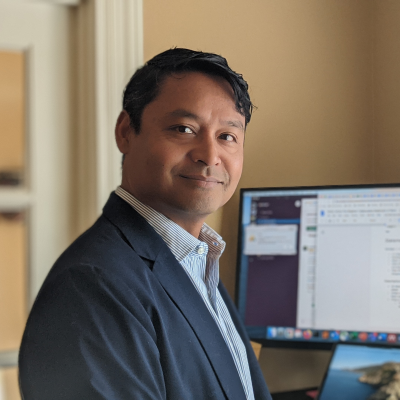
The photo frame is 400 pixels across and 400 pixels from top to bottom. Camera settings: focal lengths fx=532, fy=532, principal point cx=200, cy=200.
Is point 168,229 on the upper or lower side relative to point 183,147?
lower

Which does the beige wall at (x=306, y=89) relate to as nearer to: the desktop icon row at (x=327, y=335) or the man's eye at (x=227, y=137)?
the desktop icon row at (x=327, y=335)

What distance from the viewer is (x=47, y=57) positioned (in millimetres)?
1468

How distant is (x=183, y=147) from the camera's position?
1.08 metres

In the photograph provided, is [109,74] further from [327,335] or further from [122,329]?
[327,335]

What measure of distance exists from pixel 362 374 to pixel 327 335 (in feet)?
0.68

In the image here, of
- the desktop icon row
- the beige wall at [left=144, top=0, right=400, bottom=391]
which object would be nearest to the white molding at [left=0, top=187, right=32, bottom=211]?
the beige wall at [left=144, top=0, right=400, bottom=391]

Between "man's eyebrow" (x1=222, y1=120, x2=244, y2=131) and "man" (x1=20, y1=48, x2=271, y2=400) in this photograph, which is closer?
"man" (x1=20, y1=48, x2=271, y2=400)

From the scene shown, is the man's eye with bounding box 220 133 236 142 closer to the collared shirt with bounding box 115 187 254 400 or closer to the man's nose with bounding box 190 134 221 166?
the man's nose with bounding box 190 134 221 166

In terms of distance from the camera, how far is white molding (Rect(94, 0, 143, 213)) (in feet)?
4.72

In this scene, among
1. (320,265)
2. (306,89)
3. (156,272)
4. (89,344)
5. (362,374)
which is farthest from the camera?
(306,89)

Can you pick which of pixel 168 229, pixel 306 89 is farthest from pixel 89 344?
pixel 306 89

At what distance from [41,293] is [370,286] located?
3.21ft

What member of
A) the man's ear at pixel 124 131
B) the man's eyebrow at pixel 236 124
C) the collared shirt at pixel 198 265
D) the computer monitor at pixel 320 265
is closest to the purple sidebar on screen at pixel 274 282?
the computer monitor at pixel 320 265

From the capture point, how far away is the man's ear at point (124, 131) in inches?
45.8
